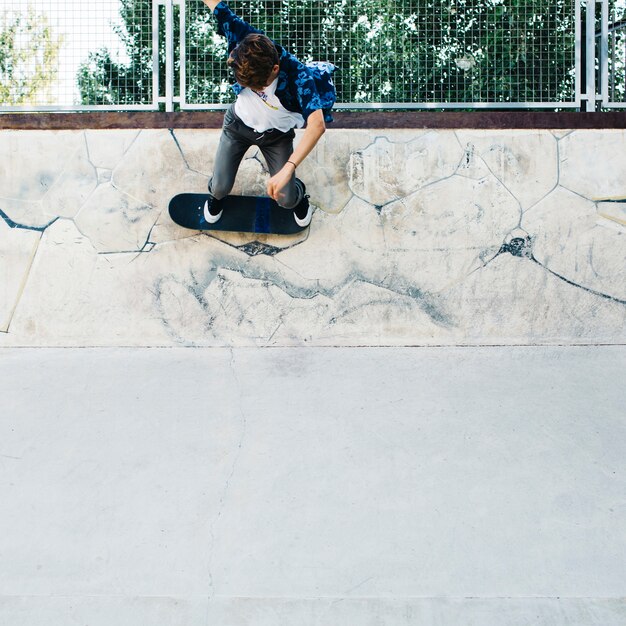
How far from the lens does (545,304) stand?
14.2 feet

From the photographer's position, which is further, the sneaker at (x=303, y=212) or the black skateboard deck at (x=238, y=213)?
the black skateboard deck at (x=238, y=213)

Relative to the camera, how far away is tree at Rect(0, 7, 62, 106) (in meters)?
4.59

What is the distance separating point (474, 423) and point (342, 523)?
3.48 ft

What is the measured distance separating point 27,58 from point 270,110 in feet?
7.43

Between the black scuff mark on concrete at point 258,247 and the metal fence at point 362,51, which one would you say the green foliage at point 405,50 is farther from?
the black scuff mark on concrete at point 258,247

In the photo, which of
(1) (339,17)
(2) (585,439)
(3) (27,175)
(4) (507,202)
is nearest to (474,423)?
(2) (585,439)

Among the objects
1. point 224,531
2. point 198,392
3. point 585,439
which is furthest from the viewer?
point 198,392

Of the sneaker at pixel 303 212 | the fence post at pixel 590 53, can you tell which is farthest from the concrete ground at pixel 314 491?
the fence post at pixel 590 53

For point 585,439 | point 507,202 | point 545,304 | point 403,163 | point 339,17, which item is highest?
point 339,17

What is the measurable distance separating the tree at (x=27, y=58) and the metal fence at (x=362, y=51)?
29mm

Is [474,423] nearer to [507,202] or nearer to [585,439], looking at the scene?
[585,439]

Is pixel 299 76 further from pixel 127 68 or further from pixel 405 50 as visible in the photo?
pixel 127 68

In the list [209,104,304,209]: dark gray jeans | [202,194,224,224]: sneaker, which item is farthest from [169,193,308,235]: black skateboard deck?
[209,104,304,209]: dark gray jeans

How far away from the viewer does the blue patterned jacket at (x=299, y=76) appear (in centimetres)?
333
